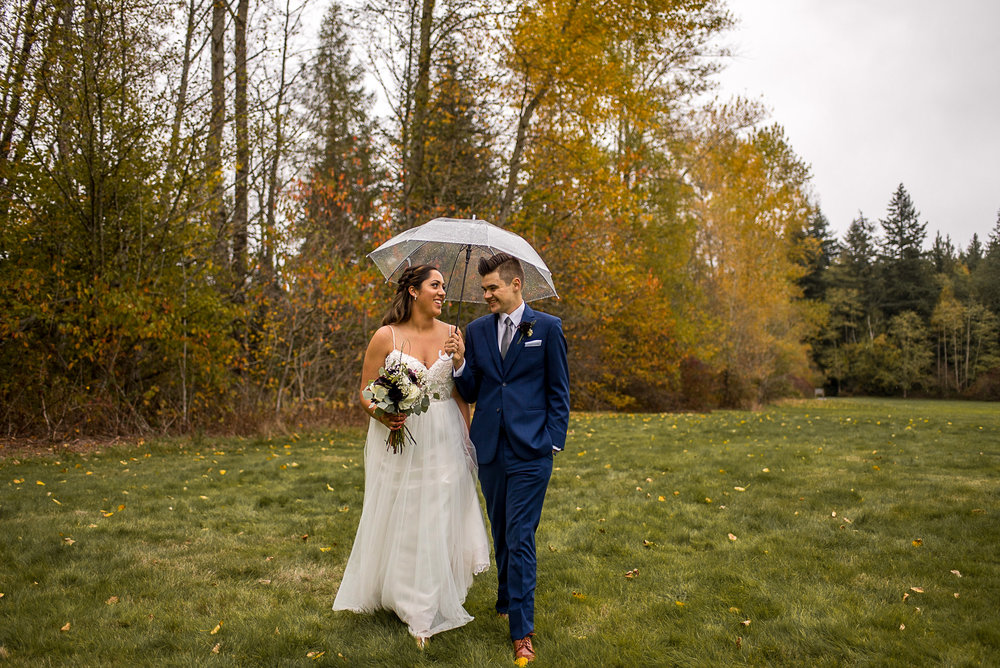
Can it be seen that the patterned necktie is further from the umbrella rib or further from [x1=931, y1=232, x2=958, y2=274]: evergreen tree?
[x1=931, y1=232, x2=958, y2=274]: evergreen tree

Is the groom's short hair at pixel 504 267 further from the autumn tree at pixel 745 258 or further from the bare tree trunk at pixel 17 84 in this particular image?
the autumn tree at pixel 745 258

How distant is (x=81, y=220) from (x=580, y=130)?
11462mm

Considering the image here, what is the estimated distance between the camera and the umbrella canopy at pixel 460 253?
3.61m

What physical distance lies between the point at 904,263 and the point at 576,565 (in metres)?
55.0

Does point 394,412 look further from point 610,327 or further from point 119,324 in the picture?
point 610,327

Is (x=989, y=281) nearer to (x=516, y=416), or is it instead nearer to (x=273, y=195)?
(x=273, y=195)

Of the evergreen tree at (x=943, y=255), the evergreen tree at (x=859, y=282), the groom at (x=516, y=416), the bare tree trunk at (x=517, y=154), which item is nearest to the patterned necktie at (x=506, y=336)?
the groom at (x=516, y=416)

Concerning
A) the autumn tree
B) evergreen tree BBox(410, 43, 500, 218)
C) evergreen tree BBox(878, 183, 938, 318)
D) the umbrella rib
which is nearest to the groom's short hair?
the umbrella rib

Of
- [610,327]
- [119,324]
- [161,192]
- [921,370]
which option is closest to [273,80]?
[161,192]

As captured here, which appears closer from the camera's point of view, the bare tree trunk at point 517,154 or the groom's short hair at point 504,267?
the groom's short hair at point 504,267

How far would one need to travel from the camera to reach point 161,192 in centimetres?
1070

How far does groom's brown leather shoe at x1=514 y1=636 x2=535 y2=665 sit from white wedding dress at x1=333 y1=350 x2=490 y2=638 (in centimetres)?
38

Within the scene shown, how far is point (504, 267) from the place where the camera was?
3.61m

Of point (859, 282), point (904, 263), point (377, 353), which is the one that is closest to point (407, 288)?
point (377, 353)
